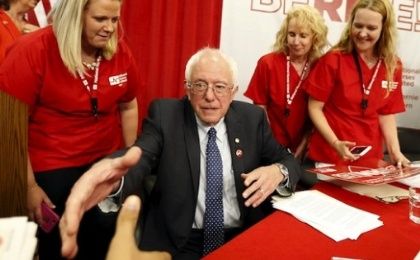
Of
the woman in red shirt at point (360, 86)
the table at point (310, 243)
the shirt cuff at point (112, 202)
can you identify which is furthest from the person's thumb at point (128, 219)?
the woman in red shirt at point (360, 86)

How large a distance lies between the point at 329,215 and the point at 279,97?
50.9 inches

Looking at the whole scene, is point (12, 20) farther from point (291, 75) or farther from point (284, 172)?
point (284, 172)

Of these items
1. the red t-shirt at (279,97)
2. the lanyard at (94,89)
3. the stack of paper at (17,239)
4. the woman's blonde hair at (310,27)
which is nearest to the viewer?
the stack of paper at (17,239)

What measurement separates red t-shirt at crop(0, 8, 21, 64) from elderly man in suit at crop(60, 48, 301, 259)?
42.4 inches

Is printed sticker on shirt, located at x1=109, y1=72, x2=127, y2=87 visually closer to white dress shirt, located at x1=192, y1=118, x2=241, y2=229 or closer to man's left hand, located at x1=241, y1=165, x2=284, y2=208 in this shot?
white dress shirt, located at x1=192, y1=118, x2=241, y2=229

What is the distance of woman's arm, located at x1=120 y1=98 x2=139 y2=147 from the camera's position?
2289 mm

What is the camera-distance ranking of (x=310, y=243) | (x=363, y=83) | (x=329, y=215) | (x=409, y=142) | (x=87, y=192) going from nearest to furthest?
(x=87, y=192) < (x=310, y=243) < (x=329, y=215) < (x=363, y=83) < (x=409, y=142)

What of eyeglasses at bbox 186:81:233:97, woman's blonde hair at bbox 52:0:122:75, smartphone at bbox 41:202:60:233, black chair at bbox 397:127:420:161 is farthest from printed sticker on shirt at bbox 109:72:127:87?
black chair at bbox 397:127:420:161

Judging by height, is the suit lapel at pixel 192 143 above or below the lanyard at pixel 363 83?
below

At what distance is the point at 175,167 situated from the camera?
164 cm

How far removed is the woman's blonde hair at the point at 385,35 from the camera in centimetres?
229

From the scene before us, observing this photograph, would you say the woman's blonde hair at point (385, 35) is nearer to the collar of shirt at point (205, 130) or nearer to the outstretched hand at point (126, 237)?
the collar of shirt at point (205, 130)

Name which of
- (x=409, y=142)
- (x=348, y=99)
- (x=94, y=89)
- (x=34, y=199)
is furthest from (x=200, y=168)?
(x=409, y=142)

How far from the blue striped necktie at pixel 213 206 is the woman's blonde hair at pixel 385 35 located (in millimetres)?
1162
